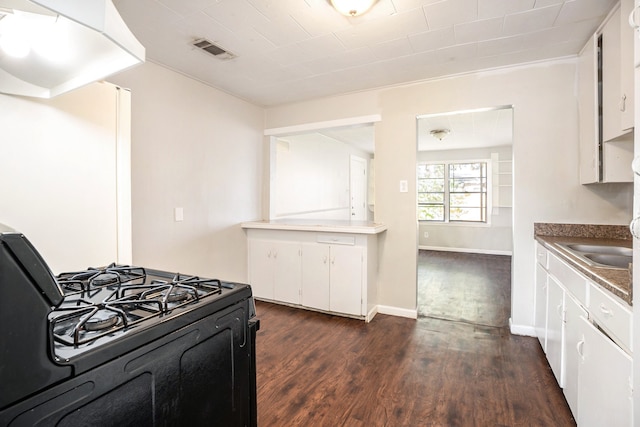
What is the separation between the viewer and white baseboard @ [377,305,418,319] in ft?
10.4

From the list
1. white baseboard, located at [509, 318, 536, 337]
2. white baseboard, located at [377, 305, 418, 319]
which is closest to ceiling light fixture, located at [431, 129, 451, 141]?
white baseboard, located at [377, 305, 418, 319]

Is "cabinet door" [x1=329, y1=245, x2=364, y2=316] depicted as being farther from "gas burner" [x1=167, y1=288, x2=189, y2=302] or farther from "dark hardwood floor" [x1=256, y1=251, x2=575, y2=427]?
"gas burner" [x1=167, y1=288, x2=189, y2=302]

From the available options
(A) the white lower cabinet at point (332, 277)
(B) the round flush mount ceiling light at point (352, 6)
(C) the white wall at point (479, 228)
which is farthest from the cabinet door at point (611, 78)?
(C) the white wall at point (479, 228)

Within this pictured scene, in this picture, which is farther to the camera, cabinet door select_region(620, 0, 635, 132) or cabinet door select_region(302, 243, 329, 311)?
cabinet door select_region(302, 243, 329, 311)

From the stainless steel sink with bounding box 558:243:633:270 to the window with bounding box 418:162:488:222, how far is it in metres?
5.08

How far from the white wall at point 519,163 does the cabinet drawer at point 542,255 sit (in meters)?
0.14

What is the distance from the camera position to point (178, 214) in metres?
Answer: 2.85

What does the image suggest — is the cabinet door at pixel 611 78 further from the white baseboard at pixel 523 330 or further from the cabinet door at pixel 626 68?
the white baseboard at pixel 523 330

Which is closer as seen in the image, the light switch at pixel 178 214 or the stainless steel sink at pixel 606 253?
the stainless steel sink at pixel 606 253

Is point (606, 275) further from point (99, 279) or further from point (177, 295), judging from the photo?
point (99, 279)

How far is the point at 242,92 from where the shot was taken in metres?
3.39

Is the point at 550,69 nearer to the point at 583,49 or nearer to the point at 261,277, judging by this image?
the point at 583,49

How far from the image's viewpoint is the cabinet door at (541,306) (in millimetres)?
2232

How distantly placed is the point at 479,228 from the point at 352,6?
6.30 metres
